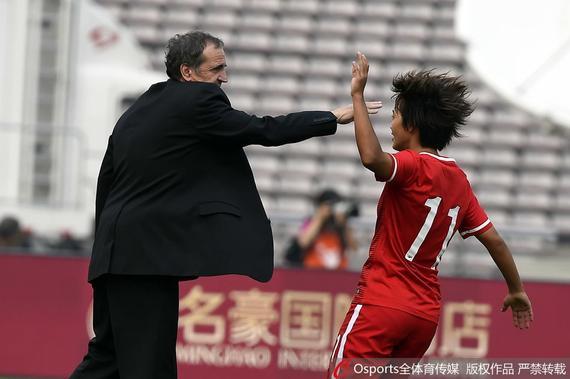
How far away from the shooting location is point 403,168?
4.28m

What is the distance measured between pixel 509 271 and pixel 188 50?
148cm

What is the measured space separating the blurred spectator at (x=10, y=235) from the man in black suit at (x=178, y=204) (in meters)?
5.22

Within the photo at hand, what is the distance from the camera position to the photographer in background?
9.32 m

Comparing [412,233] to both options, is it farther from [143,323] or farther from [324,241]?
[324,241]

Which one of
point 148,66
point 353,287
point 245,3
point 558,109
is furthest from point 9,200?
point 245,3

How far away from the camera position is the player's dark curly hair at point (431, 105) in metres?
4.43

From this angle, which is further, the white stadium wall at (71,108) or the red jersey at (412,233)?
the white stadium wall at (71,108)

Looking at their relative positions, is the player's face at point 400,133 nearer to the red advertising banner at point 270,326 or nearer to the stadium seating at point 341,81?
the red advertising banner at point 270,326

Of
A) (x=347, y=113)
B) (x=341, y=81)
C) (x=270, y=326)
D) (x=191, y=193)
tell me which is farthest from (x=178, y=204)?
(x=341, y=81)

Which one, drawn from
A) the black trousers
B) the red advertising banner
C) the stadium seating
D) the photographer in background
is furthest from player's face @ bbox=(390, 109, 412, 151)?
the stadium seating

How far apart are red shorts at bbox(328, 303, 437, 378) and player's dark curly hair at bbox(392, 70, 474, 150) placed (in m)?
0.63

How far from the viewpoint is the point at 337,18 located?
1686 cm

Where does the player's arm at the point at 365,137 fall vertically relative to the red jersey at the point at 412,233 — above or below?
above

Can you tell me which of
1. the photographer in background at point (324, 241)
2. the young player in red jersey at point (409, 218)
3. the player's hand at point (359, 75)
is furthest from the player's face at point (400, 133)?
the photographer in background at point (324, 241)
